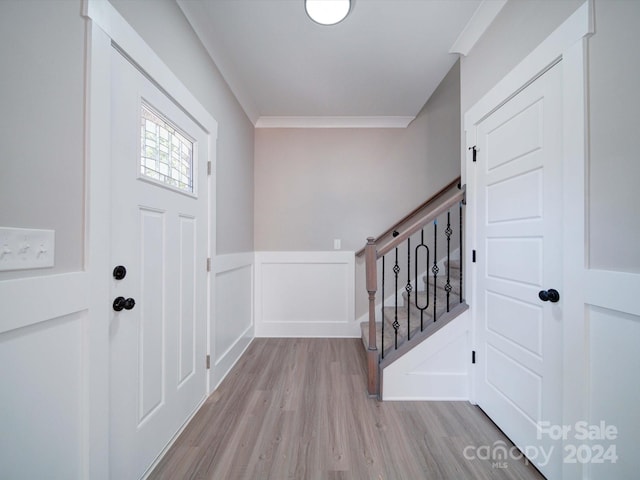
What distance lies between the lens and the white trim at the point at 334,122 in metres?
3.03

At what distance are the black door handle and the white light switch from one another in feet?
1.02

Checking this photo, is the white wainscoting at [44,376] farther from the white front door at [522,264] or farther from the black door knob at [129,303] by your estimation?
the white front door at [522,264]

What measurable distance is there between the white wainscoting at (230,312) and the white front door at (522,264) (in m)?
1.91

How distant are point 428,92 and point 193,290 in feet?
8.97

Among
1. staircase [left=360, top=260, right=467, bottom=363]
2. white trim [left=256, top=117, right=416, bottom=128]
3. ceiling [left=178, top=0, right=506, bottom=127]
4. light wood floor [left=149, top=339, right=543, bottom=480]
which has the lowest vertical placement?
light wood floor [left=149, top=339, right=543, bottom=480]

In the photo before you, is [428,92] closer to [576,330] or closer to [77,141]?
[576,330]

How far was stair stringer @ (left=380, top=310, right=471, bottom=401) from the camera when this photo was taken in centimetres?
185

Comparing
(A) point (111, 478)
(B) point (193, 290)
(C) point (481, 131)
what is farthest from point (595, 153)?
(A) point (111, 478)

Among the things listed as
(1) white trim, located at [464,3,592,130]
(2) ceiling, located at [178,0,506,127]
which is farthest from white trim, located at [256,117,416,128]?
(1) white trim, located at [464,3,592,130]

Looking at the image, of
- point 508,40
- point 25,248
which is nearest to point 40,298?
point 25,248

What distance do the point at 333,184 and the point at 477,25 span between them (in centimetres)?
183

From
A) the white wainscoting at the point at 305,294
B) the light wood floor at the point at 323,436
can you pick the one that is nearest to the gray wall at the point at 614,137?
the light wood floor at the point at 323,436

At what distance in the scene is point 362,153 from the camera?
10.2 feet

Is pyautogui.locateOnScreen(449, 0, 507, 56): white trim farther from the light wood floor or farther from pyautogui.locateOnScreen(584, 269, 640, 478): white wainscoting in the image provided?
the light wood floor
